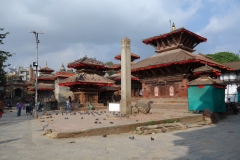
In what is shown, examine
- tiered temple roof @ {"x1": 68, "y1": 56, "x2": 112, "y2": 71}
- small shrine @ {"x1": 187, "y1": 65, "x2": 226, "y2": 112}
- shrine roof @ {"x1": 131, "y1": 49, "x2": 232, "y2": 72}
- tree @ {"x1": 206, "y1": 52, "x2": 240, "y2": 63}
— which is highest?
tree @ {"x1": 206, "y1": 52, "x2": 240, "y2": 63}

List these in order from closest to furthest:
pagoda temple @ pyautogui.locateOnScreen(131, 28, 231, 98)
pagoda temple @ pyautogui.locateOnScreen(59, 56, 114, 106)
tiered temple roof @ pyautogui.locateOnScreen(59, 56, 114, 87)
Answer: pagoda temple @ pyautogui.locateOnScreen(131, 28, 231, 98) < tiered temple roof @ pyautogui.locateOnScreen(59, 56, 114, 87) < pagoda temple @ pyautogui.locateOnScreen(59, 56, 114, 106)

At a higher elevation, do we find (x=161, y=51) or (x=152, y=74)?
(x=161, y=51)

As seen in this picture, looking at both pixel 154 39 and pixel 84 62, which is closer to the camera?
pixel 154 39

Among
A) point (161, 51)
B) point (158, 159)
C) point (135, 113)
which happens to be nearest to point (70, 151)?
point (158, 159)

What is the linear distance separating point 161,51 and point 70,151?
2284 cm

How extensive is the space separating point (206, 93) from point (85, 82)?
1521 centimetres

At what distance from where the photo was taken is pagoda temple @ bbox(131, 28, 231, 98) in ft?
70.0

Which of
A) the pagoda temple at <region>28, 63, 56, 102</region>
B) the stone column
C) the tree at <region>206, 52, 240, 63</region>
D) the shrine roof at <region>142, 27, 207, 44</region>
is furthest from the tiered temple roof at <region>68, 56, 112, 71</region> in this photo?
the tree at <region>206, 52, 240, 63</region>

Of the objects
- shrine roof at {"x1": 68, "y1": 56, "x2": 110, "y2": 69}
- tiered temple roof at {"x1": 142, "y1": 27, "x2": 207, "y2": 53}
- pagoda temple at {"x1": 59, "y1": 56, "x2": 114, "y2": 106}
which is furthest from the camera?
shrine roof at {"x1": 68, "y1": 56, "x2": 110, "y2": 69}

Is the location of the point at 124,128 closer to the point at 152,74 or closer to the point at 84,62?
the point at 152,74

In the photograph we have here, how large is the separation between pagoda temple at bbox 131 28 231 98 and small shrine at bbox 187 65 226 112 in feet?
9.05

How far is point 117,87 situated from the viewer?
37.2 metres

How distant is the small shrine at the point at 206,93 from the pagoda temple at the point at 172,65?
276 cm

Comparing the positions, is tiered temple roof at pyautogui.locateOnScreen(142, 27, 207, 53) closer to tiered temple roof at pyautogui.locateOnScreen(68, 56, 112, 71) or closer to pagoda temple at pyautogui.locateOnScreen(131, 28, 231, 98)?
pagoda temple at pyautogui.locateOnScreen(131, 28, 231, 98)
